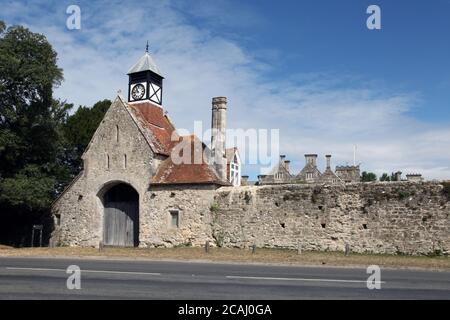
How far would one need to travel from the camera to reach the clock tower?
107 ft

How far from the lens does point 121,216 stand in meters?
29.6

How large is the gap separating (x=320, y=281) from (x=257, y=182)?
→ 174ft

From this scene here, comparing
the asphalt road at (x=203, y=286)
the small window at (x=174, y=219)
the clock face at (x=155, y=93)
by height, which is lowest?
the asphalt road at (x=203, y=286)

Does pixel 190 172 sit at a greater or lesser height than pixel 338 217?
greater

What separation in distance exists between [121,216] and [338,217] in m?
13.6

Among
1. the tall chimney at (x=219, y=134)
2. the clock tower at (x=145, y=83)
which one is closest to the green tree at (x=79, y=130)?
the clock tower at (x=145, y=83)

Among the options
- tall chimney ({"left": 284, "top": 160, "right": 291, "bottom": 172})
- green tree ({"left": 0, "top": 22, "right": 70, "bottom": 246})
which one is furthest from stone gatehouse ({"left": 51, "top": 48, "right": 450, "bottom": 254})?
tall chimney ({"left": 284, "top": 160, "right": 291, "bottom": 172})

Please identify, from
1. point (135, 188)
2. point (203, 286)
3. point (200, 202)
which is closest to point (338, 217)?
point (200, 202)

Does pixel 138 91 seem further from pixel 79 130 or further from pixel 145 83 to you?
pixel 79 130

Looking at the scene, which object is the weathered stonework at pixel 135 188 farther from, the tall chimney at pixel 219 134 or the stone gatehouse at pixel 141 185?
the tall chimney at pixel 219 134

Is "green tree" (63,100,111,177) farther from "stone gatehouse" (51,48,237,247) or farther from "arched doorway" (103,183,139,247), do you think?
"arched doorway" (103,183,139,247)

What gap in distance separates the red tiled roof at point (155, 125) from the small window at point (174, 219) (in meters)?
3.90

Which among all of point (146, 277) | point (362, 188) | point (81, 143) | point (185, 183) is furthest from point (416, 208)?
point (81, 143)

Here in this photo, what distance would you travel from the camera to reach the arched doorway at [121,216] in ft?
95.7
